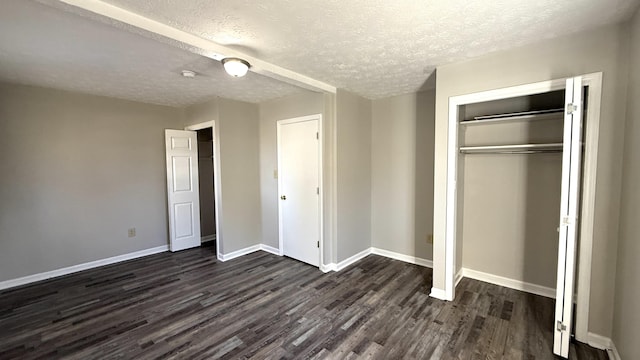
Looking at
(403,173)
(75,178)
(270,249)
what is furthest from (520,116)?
(75,178)

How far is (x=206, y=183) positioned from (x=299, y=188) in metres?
2.29

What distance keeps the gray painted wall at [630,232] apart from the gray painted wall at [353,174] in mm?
2517

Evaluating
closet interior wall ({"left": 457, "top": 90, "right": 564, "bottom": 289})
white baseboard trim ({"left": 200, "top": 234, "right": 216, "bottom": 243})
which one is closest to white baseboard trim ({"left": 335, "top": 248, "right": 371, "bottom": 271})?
closet interior wall ({"left": 457, "top": 90, "right": 564, "bottom": 289})

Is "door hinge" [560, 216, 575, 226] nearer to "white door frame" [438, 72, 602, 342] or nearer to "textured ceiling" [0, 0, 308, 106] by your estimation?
"white door frame" [438, 72, 602, 342]

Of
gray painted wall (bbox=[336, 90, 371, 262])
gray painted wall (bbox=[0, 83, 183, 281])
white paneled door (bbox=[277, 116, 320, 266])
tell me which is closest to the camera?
gray painted wall (bbox=[0, 83, 183, 281])

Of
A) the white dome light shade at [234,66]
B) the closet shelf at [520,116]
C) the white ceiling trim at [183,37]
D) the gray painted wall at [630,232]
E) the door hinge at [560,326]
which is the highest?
the white ceiling trim at [183,37]

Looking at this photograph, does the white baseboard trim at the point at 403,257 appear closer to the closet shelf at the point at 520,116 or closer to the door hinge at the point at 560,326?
the door hinge at the point at 560,326

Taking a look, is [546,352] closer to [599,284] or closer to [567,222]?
[599,284]

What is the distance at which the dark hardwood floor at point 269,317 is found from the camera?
84.7 inches

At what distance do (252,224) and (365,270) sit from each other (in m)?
1.93

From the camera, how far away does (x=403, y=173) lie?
3932 millimetres

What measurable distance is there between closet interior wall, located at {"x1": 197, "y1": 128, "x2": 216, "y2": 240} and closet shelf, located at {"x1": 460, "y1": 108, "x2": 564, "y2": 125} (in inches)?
171

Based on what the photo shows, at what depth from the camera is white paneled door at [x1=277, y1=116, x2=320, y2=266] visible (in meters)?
3.78

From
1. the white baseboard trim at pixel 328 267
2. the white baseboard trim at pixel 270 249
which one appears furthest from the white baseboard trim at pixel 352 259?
the white baseboard trim at pixel 270 249
